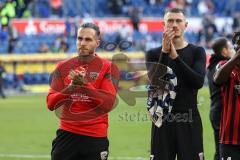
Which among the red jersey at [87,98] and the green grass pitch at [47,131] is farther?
the green grass pitch at [47,131]

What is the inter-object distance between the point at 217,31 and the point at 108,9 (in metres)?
6.06

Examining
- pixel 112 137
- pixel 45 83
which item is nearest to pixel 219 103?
pixel 112 137

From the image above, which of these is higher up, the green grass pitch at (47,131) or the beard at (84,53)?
the beard at (84,53)

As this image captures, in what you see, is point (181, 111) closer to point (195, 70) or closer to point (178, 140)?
point (178, 140)

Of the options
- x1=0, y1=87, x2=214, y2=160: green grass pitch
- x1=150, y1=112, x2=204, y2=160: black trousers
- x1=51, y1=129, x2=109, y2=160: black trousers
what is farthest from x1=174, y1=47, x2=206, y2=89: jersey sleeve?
x1=0, y1=87, x2=214, y2=160: green grass pitch

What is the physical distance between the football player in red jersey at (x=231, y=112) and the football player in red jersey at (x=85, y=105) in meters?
1.16

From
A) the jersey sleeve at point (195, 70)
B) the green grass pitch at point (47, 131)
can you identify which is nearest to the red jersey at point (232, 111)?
the jersey sleeve at point (195, 70)

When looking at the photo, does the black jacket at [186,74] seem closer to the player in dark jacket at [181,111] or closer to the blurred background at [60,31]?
the player in dark jacket at [181,111]

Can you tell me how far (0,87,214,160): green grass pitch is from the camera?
13087 millimetres

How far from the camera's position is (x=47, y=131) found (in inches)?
696

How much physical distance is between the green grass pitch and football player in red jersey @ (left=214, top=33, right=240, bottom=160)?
2125 mm

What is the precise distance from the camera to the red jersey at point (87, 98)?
712 centimetres

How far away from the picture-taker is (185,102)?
300 inches

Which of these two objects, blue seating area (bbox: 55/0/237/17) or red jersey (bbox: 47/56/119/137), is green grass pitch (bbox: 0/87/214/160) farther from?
blue seating area (bbox: 55/0/237/17)
